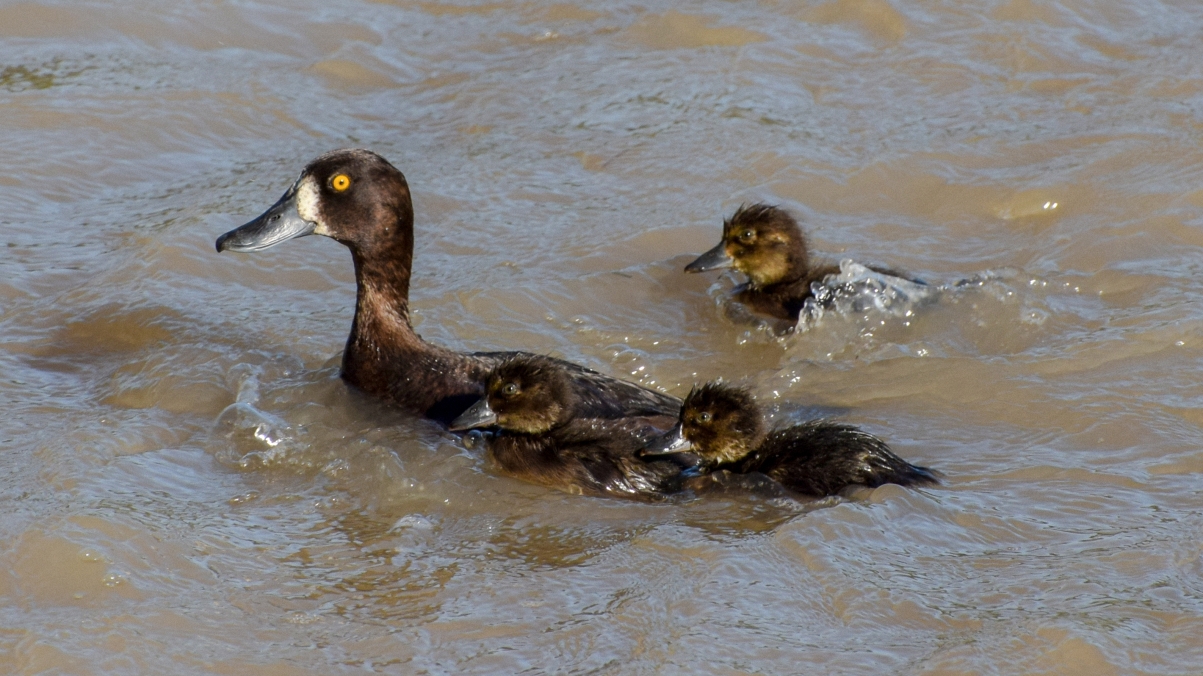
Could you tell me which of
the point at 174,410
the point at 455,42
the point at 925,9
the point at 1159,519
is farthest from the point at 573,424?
the point at 925,9

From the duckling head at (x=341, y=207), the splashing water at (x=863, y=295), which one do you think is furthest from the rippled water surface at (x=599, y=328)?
the duckling head at (x=341, y=207)

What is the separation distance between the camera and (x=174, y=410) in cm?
566

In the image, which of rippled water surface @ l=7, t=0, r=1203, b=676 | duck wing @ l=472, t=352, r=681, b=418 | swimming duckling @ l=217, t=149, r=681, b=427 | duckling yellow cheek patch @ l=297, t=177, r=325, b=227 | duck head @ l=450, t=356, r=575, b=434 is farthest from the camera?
duckling yellow cheek patch @ l=297, t=177, r=325, b=227

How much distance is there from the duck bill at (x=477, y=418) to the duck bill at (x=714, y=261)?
6.15ft

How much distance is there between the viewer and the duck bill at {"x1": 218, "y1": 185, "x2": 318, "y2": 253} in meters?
5.93

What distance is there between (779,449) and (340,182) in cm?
214

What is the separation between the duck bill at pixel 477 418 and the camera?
5371 mm

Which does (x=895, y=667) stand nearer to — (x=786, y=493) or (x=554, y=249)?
(x=786, y=493)

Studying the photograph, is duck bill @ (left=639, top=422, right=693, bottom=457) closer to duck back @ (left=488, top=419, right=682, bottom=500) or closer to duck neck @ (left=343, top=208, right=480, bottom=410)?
duck back @ (left=488, top=419, right=682, bottom=500)

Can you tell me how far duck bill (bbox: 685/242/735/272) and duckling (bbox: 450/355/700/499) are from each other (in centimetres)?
167

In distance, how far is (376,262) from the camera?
5.95 meters

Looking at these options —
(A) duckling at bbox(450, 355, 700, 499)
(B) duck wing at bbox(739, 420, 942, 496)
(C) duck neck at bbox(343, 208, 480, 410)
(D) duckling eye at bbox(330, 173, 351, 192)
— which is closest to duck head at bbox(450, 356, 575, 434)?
(A) duckling at bbox(450, 355, 700, 499)

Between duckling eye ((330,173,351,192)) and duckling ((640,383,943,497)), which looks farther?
duckling eye ((330,173,351,192))

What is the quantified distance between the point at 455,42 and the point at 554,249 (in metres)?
2.96
